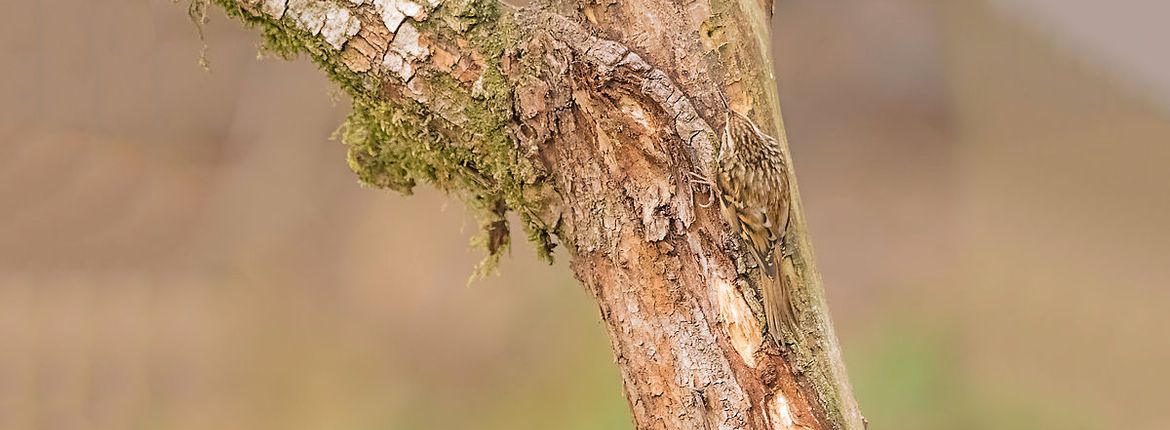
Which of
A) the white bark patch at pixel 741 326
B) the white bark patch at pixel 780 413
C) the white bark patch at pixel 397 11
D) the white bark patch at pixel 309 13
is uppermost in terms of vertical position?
the white bark patch at pixel 309 13

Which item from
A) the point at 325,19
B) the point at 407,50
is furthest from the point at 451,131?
the point at 325,19

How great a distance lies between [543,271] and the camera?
15.9ft

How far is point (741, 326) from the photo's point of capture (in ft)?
4.02

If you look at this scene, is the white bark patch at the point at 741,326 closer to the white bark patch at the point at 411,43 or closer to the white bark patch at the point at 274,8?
the white bark patch at the point at 411,43

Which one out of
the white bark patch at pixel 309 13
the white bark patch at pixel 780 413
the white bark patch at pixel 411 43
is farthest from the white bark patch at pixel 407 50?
the white bark patch at pixel 780 413

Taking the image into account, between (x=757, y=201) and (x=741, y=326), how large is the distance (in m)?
0.18

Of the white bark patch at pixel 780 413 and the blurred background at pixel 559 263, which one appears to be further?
the blurred background at pixel 559 263

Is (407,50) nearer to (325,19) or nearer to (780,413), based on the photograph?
(325,19)

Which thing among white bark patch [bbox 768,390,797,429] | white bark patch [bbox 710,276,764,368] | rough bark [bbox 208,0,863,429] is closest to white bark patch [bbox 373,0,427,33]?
rough bark [bbox 208,0,863,429]

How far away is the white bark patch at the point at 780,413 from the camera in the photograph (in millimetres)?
1210

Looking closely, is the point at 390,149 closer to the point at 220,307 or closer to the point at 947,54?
the point at 220,307

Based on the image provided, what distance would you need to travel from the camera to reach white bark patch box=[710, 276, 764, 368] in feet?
4.01

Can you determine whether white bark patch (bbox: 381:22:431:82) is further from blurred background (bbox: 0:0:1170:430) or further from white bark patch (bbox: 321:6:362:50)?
blurred background (bbox: 0:0:1170:430)

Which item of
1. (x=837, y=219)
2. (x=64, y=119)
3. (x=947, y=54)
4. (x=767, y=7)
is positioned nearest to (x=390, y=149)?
(x=767, y=7)
